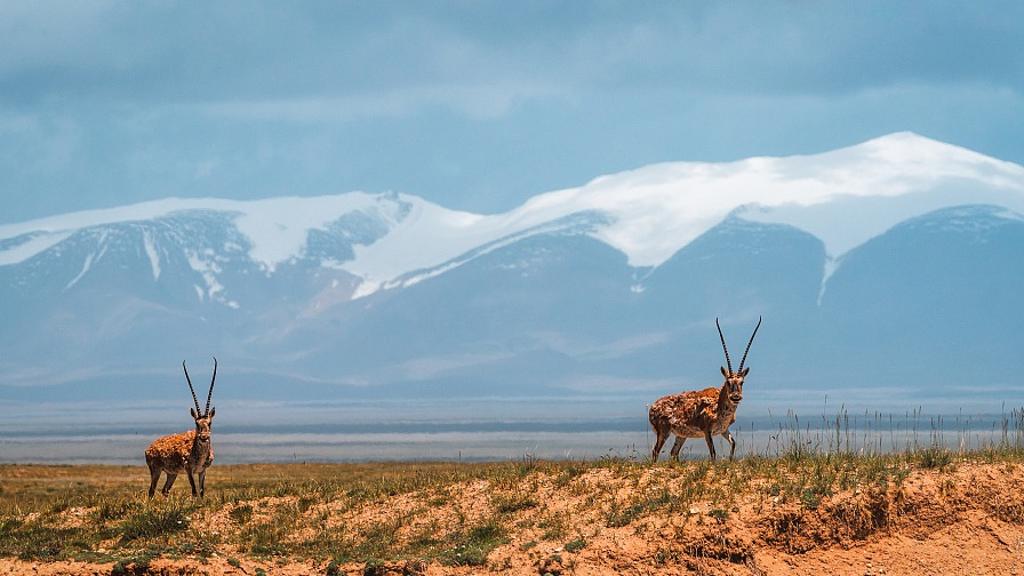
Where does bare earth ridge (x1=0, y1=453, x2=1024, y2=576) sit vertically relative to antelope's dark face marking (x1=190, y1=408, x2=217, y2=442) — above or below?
below

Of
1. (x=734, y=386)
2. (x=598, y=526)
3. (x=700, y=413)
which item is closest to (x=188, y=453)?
(x=700, y=413)

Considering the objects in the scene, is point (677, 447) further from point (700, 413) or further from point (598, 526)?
point (598, 526)

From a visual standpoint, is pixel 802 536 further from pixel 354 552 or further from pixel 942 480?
pixel 354 552

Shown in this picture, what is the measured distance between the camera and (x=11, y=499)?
40625mm

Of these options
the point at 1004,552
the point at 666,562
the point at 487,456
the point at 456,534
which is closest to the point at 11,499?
the point at 456,534

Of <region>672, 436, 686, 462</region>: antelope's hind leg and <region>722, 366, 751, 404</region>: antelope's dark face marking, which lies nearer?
<region>722, 366, 751, 404</region>: antelope's dark face marking

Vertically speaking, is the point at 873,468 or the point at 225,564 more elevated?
the point at 873,468

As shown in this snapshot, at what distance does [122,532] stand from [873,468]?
39.3 ft

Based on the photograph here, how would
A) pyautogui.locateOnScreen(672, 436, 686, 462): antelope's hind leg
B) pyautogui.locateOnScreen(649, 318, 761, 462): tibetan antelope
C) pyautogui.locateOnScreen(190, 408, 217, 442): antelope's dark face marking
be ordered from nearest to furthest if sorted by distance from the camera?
pyautogui.locateOnScreen(649, 318, 761, 462): tibetan antelope < pyautogui.locateOnScreen(190, 408, 217, 442): antelope's dark face marking < pyautogui.locateOnScreen(672, 436, 686, 462): antelope's hind leg

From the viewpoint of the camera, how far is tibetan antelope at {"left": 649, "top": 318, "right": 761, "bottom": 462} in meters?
27.1

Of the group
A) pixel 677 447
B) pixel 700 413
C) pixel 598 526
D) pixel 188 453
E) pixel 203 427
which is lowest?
pixel 598 526

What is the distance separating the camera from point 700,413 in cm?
2786

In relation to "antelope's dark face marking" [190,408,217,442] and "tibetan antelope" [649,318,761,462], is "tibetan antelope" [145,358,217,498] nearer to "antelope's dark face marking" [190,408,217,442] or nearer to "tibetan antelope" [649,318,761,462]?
"antelope's dark face marking" [190,408,217,442]

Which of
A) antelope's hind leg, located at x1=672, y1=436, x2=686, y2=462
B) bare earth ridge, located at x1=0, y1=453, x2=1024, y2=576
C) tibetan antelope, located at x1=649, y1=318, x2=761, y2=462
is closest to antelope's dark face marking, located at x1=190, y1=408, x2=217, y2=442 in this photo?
bare earth ridge, located at x1=0, y1=453, x2=1024, y2=576
